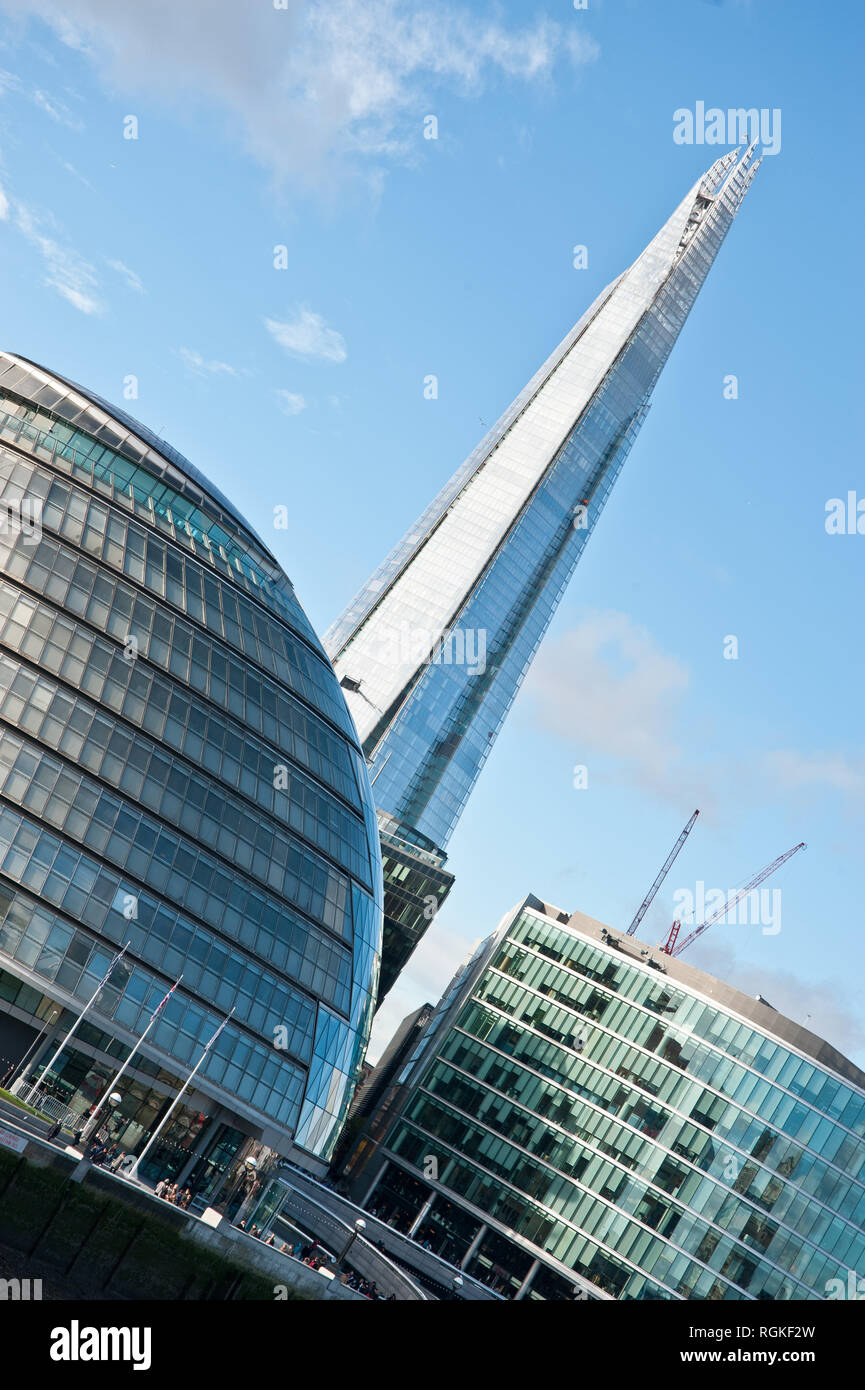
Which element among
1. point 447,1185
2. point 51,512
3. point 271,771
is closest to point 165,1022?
point 271,771

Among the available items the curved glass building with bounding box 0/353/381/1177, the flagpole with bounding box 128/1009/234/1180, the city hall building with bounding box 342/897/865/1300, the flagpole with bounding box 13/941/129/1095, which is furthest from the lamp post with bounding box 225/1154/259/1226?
the city hall building with bounding box 342/897/865/1300

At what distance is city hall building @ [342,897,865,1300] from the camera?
370 ft

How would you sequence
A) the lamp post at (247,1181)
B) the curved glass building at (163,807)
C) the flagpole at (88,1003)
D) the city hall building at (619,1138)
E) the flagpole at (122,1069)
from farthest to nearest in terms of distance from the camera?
the city hall building at (619,1138)
the lamp post at (247,1181)
the curved glass building at (163,807)
the flagpole at (122,1069)
the flagpole at (88,1003)

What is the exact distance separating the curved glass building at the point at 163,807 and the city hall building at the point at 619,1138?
176 ft

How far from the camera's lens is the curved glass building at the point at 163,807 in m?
56.1

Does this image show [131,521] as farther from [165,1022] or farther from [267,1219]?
[267,1219]

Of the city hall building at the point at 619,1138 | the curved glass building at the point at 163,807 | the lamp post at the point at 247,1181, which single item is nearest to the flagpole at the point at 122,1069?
the curved glass building at the point at 163,807

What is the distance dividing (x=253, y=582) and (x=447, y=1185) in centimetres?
7173

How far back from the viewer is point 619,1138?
119188 mm

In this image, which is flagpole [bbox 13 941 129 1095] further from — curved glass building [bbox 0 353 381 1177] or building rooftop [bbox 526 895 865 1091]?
building rooftop [bbox 526 895 865 1091]

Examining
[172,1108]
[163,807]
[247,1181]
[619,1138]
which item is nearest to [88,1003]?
[172,1108]

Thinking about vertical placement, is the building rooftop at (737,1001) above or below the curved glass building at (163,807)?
above

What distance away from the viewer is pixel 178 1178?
189 ft

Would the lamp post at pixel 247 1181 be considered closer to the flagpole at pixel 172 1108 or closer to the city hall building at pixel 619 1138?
the flagpole at pixel 172 1108
